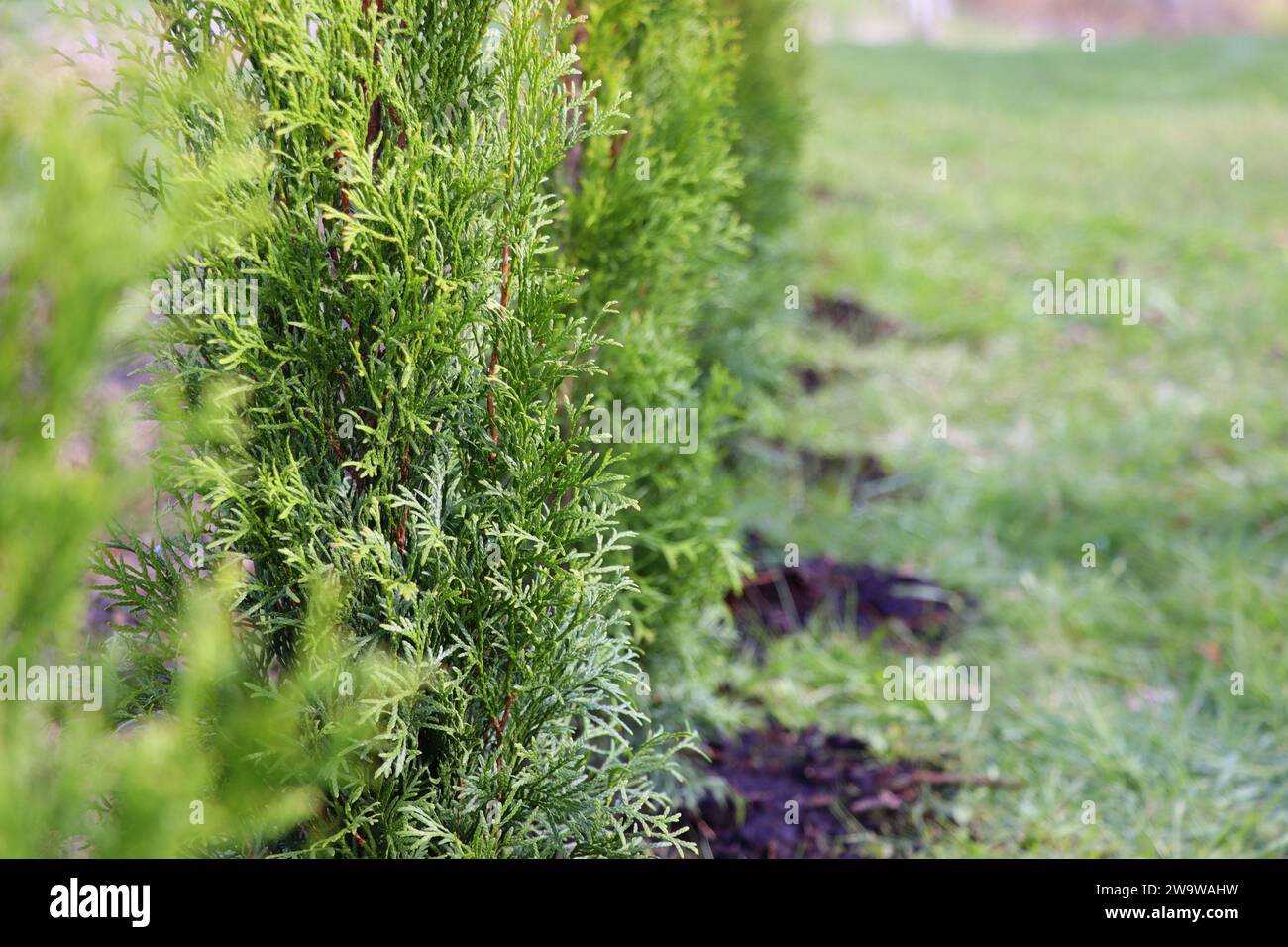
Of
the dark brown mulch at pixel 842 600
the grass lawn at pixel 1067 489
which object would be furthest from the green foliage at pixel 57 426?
the dark brown mulch at pixel 842 600

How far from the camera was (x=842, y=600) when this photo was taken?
4703mm

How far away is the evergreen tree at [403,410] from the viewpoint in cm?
183

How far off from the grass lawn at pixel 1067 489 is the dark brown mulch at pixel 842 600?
16cm

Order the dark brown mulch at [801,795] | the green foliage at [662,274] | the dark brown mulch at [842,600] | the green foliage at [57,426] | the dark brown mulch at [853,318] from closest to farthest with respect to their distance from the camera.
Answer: the green foliage at [57,426] < the green foliage at [662,274] < the dark brown mulch at [801,795] < the dark brown mulch at [842,600] < the dark brown mulch at [853,318]

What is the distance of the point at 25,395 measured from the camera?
94 centimetres

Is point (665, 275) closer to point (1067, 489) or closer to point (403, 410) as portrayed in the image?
point (403, 410)

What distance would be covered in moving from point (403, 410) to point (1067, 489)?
5.04m

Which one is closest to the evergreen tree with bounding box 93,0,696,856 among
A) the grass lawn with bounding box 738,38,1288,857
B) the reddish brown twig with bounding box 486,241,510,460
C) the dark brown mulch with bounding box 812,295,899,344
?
the reddish brown twig with bounding box 486,241,510,460

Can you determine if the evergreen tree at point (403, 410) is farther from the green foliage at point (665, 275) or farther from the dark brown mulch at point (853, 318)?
the dark brown mulch at point (853, 318)

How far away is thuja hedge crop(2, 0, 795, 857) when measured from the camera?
181 cm

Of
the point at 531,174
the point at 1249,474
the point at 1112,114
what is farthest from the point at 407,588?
the point at 1112,114

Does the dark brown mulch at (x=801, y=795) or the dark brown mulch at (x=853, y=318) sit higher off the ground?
the dark brown mulch at (x=853, y=318)

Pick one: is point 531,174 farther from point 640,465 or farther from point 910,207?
point 910,207

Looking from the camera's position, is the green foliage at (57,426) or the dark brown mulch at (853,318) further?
the dark brown mulch at (853,318)
